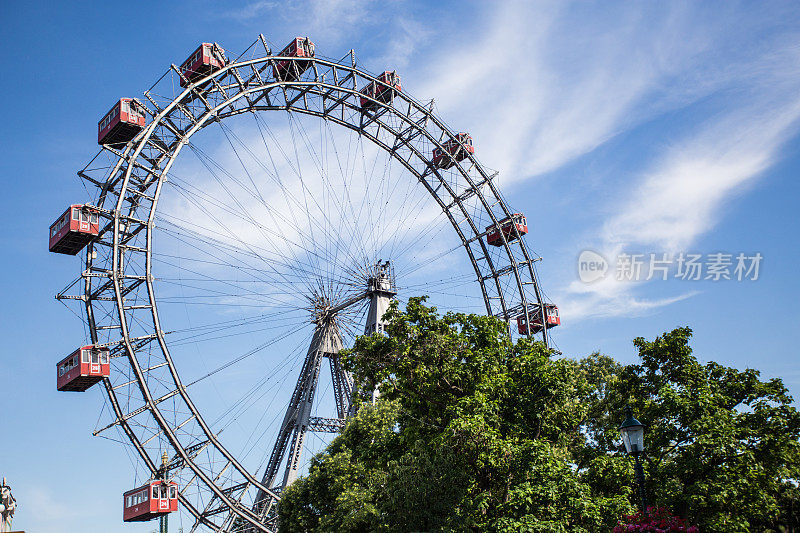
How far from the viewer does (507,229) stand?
1939 inches

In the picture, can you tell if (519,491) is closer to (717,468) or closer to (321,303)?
(717,468)

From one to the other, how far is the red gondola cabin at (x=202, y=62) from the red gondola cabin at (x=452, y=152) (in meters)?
15.4

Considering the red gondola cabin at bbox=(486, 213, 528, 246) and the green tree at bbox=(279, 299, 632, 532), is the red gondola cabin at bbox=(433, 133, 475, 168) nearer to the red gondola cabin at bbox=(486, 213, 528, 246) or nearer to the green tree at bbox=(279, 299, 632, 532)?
the red gondola cabin at bbox=(486, 213, 528, 246)

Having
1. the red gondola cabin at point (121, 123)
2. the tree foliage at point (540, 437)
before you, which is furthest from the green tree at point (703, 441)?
the red gondola cabin at point (121, 123)

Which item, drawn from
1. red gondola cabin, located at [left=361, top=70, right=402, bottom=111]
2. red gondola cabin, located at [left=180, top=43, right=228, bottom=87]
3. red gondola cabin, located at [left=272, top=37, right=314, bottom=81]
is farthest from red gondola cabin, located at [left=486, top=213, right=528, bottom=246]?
red gondola cabin, located at [left=180, top=43, right=228, bottom=87]

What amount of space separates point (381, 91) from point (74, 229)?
66.4 feet

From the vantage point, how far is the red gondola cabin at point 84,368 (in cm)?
3388

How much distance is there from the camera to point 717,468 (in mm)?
21812

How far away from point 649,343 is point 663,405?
8.09 ft

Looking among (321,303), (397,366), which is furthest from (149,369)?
(397,366)

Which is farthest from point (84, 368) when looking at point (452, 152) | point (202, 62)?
point (452, 152)

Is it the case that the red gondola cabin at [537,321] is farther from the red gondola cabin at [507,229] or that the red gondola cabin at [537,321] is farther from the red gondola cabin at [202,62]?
the red gondola cabin at [202,62]

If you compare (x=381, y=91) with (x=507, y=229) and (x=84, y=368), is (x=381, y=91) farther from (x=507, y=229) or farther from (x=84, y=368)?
(x=84, y=368)

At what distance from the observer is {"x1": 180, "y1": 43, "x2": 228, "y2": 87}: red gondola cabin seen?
3834cm
